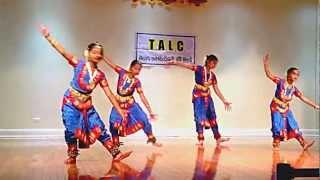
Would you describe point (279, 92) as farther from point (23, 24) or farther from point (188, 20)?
point (23, 24)

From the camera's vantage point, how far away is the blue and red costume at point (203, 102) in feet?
27.2

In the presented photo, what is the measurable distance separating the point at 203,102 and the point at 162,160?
2.08 metres

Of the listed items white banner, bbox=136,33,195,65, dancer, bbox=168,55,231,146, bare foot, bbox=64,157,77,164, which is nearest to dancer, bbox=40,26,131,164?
bare foot, bbox=64,157,77,164

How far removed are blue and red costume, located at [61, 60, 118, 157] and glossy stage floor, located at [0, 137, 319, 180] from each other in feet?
0.63

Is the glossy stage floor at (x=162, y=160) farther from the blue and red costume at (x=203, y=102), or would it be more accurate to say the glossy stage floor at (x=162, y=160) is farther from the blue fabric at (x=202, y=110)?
the blue fabric at (x=202, y=110)

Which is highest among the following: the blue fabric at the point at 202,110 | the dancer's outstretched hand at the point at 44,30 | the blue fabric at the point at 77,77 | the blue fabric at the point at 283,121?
the dancer's outstretched hand at the point at 44,30

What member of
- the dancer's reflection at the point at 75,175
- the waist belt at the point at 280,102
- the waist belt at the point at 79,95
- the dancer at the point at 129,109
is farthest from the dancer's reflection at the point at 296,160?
the waist belt at the point at 79,95

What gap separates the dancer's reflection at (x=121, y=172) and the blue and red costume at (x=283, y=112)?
3.04 meters

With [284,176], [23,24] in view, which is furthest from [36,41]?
[284,176]

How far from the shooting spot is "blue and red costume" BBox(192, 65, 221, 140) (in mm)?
8289

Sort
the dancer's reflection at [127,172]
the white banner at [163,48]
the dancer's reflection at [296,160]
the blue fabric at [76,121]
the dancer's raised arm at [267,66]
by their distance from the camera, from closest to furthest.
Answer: the dancer's reflection at [127,172] < the dancer's reflection at [296,160] < the blue fabric at [76,121] < the white banner at [163,48] < the dancer's raised arm at [267,66]

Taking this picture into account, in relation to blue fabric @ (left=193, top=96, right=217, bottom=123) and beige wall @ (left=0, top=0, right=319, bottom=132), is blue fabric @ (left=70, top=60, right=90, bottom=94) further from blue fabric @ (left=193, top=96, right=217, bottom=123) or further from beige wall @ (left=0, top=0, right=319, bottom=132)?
blue fabric @ (left=193, top=96, right=217, bottom=123)

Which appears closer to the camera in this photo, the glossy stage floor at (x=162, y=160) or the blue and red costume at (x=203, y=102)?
the glossy stage floor at (x=162, y=160)

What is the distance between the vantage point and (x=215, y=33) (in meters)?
8.48
